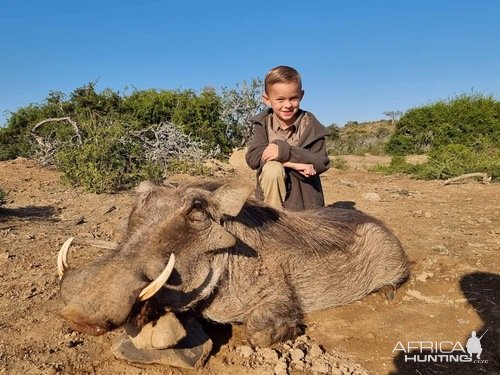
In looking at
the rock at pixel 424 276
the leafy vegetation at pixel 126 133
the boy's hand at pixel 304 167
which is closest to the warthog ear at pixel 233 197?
the boy's hand at pixel 304 167

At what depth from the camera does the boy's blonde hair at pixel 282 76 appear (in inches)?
135

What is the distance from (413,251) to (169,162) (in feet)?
19.9

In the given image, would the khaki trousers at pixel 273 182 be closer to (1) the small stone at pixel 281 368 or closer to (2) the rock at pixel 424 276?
(2) the rock at pixel 424 276

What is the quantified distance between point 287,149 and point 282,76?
57cm

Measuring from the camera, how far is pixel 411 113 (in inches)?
749

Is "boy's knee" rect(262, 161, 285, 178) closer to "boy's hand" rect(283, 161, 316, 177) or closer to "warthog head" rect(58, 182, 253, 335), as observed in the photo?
"boy's hand" rect(283, 161, 316, 177)

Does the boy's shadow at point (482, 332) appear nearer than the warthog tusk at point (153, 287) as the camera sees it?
No

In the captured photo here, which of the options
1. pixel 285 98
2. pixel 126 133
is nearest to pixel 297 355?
pixel 285 98

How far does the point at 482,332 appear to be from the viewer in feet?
8.57

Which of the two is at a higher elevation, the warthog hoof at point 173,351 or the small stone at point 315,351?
the warthog hoof at point 173,351

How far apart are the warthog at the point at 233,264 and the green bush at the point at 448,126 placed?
1391cm

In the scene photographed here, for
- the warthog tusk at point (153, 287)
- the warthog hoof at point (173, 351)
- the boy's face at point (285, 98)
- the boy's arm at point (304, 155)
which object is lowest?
the warthog hoof at point (173, 351)

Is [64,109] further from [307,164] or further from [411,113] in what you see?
[411,113]

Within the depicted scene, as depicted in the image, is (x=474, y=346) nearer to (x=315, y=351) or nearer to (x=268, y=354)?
(x=315, y=351)
